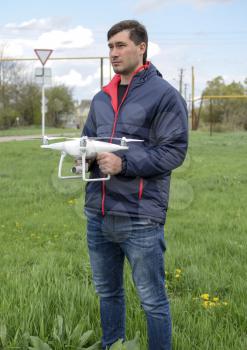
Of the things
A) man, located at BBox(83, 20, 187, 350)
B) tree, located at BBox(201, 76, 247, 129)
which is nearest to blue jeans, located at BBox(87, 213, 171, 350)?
man, located at BBox(83, 20, 187, 350)

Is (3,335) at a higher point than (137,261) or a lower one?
lower

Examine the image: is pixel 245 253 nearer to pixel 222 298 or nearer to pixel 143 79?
pixel 222 298

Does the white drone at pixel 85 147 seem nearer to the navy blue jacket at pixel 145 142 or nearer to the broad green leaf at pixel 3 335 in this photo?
the navy blue jacket at pixel 145 142

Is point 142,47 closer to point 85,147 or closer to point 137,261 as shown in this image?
point 85,147

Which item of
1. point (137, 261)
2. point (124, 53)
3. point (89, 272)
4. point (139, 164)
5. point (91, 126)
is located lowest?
point (89, 272)

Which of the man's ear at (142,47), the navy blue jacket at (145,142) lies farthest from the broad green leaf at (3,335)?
the man's ear at (142,47)

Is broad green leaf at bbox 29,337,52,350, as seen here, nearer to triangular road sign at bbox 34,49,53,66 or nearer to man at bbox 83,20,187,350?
man at bbox 83,20,187,350

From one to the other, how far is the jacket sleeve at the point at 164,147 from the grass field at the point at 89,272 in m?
0.38

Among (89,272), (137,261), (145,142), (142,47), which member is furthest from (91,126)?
(89,272)

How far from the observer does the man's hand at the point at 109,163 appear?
2.21 meters

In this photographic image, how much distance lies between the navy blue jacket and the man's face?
0.18 ft

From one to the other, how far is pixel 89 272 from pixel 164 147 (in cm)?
210

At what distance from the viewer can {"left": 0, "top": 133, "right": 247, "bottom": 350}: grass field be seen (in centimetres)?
285

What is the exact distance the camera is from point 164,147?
2289 millimetres
